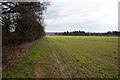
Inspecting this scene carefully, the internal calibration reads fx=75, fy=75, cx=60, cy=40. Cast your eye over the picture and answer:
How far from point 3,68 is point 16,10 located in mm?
4746

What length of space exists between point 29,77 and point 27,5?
5.59 metres

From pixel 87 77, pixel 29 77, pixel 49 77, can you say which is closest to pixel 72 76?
pixel 87 77

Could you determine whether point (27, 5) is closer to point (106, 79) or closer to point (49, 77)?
point (49, 77)

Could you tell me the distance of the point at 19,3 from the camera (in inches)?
237

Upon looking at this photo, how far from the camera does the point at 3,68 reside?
4.06 meters

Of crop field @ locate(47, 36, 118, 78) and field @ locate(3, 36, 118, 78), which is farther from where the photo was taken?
crop field @ locate(47, 36, 118, 78)

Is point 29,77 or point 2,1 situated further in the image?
point 2,1

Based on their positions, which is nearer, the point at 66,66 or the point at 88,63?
the point at 66,66

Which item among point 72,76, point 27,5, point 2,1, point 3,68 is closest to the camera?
point 72,76

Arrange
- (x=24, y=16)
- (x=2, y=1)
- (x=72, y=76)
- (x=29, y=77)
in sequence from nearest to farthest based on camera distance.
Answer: (x=29, y=77) → (x=72, y=76) → (x=2, y=1) → (x=24, y=16)

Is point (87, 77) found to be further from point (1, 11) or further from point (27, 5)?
point (1, 11)

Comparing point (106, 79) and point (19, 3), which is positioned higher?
point (19, 3)

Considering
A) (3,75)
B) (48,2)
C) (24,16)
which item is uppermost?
Result: (48,2)

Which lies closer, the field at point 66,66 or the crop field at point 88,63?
the field at point 66,66
